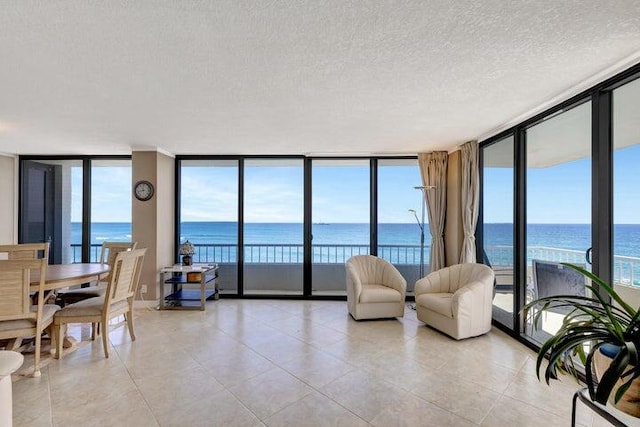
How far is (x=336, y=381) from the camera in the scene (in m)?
2.44

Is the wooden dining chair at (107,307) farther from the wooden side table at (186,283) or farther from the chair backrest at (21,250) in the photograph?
the chair backrest at (21,250)

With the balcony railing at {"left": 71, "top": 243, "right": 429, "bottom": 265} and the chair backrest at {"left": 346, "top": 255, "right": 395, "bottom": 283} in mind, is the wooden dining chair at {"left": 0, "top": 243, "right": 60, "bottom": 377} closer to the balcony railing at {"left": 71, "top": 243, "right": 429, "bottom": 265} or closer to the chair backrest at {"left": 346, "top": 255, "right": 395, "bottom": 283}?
the balcony railing at {"left": 71, "top": 243, "right": 429, "bottom": 265}

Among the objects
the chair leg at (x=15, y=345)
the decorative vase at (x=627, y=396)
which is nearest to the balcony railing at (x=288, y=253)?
the chair leg at (x=15, y=345)

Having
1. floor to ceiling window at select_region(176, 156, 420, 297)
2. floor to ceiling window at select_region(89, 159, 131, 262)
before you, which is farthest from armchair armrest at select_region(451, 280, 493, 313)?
floor to ceiling window at select_region(89, 159, 131, 262)

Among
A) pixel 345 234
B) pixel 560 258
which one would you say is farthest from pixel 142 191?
pixel 560 258

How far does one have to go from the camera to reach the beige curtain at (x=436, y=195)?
15.4ft

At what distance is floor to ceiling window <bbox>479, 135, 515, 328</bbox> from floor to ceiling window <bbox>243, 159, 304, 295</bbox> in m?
2.73

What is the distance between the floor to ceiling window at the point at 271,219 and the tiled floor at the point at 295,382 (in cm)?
172

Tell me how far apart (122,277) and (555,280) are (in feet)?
14.6

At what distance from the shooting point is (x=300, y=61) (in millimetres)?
1989

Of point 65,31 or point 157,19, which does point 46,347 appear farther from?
point 157,19

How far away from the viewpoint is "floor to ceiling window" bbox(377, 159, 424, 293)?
5.00m

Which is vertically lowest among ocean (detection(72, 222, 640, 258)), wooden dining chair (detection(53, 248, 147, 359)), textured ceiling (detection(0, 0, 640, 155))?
wooden dining chair (detection(53, 248, 147, 359))

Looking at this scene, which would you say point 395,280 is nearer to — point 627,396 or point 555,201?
point 555,201
